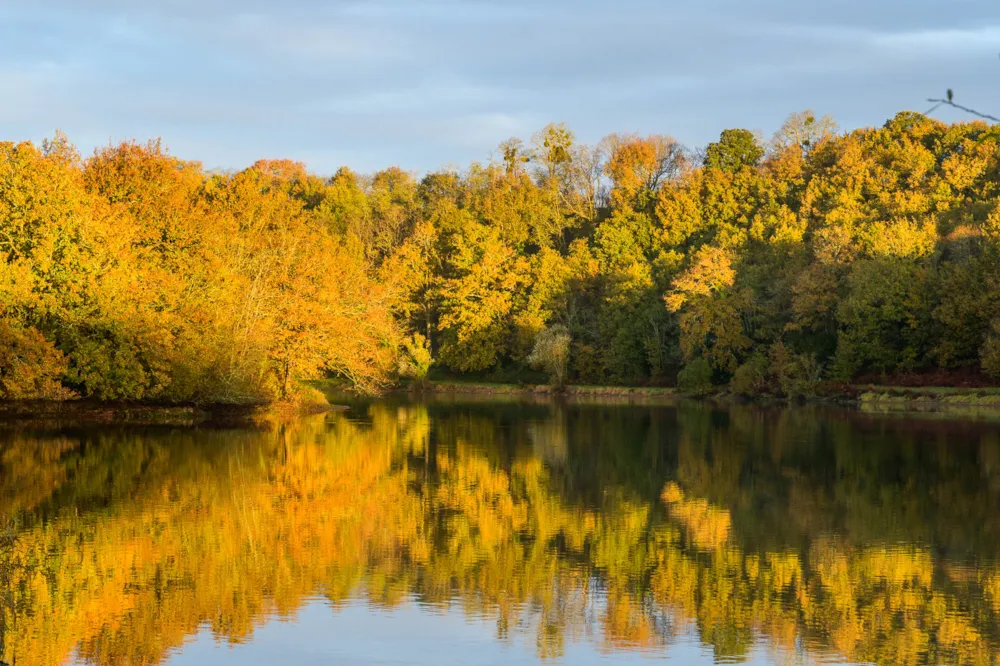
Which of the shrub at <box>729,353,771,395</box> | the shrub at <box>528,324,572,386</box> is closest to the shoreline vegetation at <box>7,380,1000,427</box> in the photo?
the shrub at <box>729,353,771,395</box>

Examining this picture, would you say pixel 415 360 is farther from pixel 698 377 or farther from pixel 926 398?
pixel 926 398

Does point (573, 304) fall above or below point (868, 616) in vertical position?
above

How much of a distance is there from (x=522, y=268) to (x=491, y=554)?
6320 cm

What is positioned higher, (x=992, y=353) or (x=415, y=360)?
(x=992, y=353)

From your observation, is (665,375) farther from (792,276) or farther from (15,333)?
(15,333)

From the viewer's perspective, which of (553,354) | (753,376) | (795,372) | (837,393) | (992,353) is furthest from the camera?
(553,354)

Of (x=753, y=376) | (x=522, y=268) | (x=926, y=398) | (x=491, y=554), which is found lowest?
(x=491, y=554)

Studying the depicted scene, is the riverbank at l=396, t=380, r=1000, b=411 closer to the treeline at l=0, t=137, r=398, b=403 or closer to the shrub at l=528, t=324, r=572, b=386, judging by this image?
the shrub at l=528, t=324, r=572, b=386

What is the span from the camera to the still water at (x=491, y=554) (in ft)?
41.4

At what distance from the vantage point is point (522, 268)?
263 ft

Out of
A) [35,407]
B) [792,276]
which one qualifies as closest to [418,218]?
[792,276]

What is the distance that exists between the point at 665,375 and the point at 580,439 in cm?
3691

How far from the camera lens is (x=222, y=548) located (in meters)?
17.5

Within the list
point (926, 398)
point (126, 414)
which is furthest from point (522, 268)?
point (126, 414)
